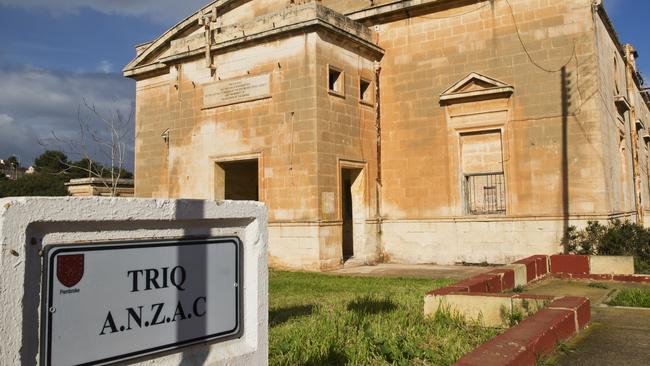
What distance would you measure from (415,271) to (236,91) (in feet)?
23.9

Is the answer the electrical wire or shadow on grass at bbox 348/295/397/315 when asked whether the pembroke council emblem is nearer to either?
shadow on grass at bbox 348/295/397/315

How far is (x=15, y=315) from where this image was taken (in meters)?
1.71

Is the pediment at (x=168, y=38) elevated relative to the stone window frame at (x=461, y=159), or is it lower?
elevated

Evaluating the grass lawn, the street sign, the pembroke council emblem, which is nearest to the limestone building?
the grass lawn

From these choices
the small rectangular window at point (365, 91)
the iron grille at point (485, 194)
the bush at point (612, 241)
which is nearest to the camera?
the bush at point (612, 241)

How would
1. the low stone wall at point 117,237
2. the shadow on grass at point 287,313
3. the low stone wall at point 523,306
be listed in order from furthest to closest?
1. the shadow on grass at point 287,313
2. the low stone wall at point 523,306
3. the low stone wall at point 117,237

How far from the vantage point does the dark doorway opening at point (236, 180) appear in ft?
53.6

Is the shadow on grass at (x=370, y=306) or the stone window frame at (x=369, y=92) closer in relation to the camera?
the shadow on grass at (x=370, y=306)

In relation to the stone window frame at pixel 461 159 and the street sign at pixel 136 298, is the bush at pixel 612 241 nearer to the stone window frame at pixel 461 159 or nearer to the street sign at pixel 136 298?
the stone window frame at pixel 461 159

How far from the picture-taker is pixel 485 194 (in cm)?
1542

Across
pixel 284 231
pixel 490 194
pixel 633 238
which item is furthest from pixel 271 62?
pixel 633 238

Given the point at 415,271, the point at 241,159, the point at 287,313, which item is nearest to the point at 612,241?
the point at 415,271

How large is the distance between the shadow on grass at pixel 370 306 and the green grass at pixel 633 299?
3.13 metres

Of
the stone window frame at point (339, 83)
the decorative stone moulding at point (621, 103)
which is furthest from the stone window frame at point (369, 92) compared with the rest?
the decorative stone moulding at point (621, 103)
